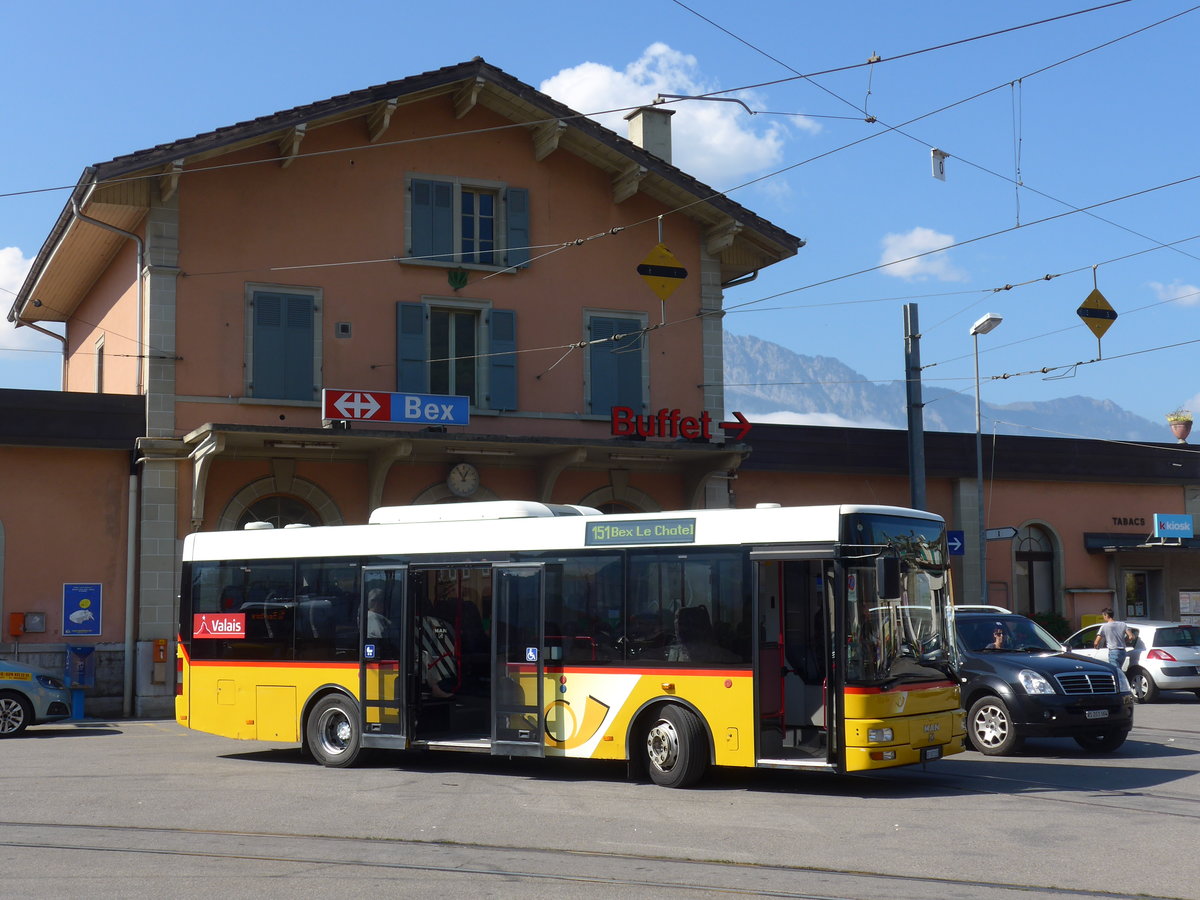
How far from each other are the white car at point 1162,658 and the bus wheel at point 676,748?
38.5 ft

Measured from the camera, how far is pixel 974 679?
1587 cm

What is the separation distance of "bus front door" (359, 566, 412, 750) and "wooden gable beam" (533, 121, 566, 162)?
42.0ft

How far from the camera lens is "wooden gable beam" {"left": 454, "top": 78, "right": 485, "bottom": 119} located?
1007 inches

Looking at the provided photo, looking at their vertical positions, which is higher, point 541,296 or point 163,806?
point 541,296

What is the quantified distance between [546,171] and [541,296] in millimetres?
2498

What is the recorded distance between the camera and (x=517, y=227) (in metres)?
26.6

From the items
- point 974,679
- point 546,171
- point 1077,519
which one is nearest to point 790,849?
point 974,679

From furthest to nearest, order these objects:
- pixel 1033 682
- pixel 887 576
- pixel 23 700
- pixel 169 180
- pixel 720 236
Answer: pixel 720 236 < pixel 169 180 < pixel 23 700 < pixel 1033 682 < pixel 887 576

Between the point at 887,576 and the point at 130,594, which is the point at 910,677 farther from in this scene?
the point at 130,594

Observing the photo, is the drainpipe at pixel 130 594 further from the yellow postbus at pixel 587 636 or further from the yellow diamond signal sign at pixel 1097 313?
the yellow diamond signal sign at pixel 1097 313

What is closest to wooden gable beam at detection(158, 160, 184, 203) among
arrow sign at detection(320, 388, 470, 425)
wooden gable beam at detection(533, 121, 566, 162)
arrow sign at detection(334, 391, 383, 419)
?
arrow sign at detection(320, 388, 470, 425)

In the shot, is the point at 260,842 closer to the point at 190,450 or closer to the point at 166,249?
the point at 190,450

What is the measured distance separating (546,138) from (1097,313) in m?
11.2

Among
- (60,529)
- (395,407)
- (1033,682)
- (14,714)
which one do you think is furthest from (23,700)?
(1033,682)
